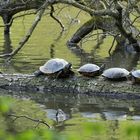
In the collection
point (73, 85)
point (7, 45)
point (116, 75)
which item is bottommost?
point (7, 45)

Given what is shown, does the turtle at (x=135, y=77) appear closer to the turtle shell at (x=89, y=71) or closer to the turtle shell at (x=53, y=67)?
the turtle shell at (x=89, y=71)

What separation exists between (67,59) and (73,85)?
224 inches

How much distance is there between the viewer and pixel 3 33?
74.1 feet

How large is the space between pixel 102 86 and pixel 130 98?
638mm

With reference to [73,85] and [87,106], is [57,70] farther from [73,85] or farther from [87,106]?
[87,106]

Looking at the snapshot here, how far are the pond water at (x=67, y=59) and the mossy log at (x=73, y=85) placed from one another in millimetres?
191

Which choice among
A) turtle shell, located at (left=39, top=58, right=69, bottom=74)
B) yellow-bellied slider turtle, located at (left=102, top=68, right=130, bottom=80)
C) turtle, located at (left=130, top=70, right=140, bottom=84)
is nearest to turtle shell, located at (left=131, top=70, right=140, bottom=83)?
turtle, located at (left=130, top=70, right=140, bottom=84)

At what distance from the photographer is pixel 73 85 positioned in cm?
995

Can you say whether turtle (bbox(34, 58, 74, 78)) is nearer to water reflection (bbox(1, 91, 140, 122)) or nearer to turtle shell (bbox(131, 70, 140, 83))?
water reflection (bbox(1, 91, 140, 122))

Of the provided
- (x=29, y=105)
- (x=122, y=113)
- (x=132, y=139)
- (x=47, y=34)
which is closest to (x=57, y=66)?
(x=29, y=105)

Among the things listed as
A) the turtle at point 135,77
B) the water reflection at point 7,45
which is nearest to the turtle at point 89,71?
the turtle at point 135,77

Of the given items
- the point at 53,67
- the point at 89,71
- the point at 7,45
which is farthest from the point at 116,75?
the point at 7,45

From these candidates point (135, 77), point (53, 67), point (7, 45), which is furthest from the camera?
point (7, 45)

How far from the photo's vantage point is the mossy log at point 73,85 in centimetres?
957
